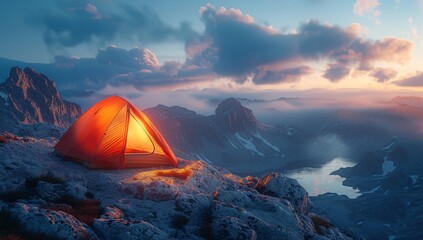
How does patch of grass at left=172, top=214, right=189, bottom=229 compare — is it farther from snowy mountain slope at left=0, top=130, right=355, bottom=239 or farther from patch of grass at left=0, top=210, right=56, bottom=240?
patch of grass at left=0, top=210, right=56, bottom=240

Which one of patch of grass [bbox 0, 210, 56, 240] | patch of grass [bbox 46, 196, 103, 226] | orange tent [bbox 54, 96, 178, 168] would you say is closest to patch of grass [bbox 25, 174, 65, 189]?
patch of grass [bbox 46, 196, 103, 226]

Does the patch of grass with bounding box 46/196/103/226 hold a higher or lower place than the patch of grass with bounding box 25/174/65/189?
lower

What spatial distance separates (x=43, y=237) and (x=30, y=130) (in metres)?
35.6

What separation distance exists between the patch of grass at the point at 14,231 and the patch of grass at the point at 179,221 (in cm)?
642

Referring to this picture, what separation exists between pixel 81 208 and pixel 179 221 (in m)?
5.04

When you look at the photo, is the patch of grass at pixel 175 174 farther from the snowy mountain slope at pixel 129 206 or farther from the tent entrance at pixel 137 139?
the tent entrance at pixel 137 139

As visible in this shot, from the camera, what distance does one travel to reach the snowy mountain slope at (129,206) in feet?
45.1

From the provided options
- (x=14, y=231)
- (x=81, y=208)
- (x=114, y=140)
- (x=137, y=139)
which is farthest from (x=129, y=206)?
(x=137, y=139)

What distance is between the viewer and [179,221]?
57.1 ft

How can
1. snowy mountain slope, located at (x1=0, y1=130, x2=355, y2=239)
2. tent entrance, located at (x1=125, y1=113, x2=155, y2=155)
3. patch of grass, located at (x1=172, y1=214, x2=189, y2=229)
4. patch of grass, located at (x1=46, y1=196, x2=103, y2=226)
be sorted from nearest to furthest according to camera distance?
snowy mountain slope, located at (x1=0, y1=130, x2=355, y2=239), patch of grass, located at (x1=46, y1=196, x2=103, y2=226), patch of grass, located at (x1=172, y1=214, x2=189, y2=229), tent entrance, located at (x1=125, y1=113, x2=155, y2=155)

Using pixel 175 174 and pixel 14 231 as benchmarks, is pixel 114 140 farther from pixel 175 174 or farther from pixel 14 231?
pixel 14 231

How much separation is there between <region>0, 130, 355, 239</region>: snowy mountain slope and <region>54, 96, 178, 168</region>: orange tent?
→ 5.19 feet

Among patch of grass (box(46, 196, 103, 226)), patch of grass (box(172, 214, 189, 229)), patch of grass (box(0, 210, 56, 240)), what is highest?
patch of grass (box(0, 210, 56, 240))

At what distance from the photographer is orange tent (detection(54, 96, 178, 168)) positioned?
91.2ft
